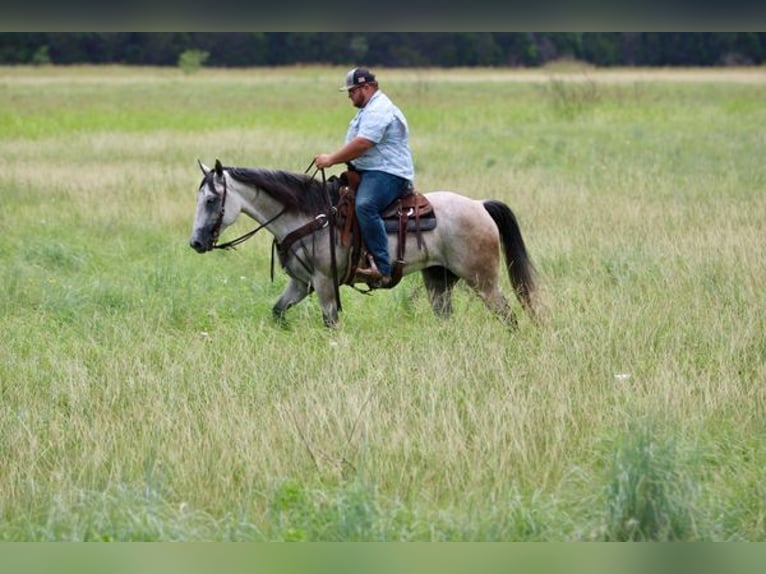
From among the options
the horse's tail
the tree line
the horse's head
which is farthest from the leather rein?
the tree line

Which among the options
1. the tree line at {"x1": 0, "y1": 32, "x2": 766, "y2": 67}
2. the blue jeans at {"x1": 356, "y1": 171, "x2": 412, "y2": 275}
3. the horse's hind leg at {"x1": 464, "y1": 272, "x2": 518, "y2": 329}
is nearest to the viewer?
the blue jeans at {"x1": 356, "y1": 171, "x2": 412, "y2": 275}

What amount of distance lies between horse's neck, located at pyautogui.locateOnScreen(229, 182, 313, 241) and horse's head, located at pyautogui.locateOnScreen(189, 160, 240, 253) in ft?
0.46

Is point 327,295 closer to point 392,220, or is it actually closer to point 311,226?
point 311,226

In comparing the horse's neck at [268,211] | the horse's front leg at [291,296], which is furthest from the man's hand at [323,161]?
the horse's front leg at [291,296]

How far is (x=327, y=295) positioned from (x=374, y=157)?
114 cm

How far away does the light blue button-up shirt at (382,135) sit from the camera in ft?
29.2

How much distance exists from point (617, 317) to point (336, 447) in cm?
340

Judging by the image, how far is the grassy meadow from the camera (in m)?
5.29

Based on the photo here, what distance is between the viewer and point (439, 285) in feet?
32.3

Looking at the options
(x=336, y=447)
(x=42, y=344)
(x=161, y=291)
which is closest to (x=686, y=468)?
(x=336, y=447)

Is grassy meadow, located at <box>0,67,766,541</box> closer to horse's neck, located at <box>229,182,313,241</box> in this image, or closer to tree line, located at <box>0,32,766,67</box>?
horse's neck, located at <box>229,182,313,241</box>

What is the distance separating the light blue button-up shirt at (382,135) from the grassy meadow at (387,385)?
4.17 ft

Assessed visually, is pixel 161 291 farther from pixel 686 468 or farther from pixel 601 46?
pixel 601 46

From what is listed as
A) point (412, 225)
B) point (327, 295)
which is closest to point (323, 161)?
point (412, 225)
